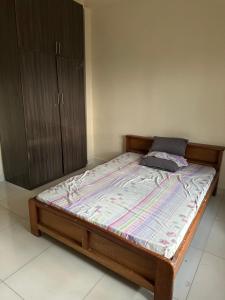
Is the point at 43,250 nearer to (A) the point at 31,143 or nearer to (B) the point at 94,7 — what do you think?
(A) the point at 31,143

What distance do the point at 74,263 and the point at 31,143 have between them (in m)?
1.71

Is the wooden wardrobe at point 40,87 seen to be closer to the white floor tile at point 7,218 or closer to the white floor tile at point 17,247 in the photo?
the white floor tile at point 7,218

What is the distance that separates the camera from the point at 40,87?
298 cm

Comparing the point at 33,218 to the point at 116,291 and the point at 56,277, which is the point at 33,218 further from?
the point at 116,291

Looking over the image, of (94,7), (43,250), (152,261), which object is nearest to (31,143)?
(43,250)

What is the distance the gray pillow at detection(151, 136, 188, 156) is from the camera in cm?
299

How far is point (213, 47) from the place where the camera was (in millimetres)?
2777

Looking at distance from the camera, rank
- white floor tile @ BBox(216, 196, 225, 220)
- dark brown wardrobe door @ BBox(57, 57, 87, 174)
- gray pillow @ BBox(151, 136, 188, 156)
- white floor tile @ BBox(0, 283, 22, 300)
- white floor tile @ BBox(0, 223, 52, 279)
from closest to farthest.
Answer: white floor tile @ BBox(0, 283, 22, 300)
white floor tile @ BBox(0, 223, 52, 279)
white floor tile @ BBox(216, 196, 225, 220)
gray pillow @ BBox(151, 136, 188, 156)
dark brown wardrobe door @ BBox(57, 57, 87, 174)

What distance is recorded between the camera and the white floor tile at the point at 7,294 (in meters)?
1.55

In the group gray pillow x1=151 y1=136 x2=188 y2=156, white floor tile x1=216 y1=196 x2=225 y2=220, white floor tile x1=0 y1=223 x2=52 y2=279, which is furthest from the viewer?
gray pillow x1=151 y1=136 x2=188 y2=156

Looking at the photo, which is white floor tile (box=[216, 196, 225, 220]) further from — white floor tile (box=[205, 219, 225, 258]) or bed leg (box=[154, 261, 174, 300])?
bed leg (box=[154, 261, 174, 300])

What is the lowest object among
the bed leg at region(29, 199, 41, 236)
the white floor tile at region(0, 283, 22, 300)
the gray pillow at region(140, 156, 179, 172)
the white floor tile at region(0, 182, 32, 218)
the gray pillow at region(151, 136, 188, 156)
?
the white floor tile at region(0, 283, 22, 300)

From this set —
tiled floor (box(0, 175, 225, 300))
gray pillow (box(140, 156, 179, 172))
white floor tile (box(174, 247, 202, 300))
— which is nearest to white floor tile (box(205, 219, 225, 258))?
tiled floor (box(0, 175, 225, 300))

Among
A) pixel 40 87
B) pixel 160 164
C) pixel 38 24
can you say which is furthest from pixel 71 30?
pixel 160 164
